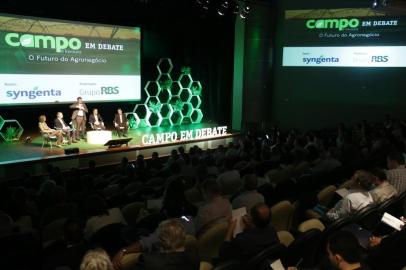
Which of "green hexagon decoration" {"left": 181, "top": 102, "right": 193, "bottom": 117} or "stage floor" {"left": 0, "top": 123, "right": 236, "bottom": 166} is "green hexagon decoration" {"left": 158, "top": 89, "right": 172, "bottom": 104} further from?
"stage floor" {"left": 0, "top": 123, "right": 236, "bottom": 166}

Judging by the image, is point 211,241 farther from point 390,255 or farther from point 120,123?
point 120,123

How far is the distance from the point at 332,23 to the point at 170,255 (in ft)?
36.6

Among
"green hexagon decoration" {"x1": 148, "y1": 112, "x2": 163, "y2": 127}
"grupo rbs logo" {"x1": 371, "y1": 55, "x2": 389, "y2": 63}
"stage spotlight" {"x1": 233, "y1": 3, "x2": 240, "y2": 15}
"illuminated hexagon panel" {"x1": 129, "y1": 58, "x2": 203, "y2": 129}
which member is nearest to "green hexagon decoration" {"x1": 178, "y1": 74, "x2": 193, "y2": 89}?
"illuminated hexagon panel" {"x1": 129, "y1": 58, "x2": 203, "y2": 129}

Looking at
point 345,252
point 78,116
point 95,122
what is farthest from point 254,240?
point 95,122

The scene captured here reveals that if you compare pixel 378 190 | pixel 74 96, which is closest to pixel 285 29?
pixel 74 96

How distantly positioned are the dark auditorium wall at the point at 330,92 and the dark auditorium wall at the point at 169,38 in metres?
1.69

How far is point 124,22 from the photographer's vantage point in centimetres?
1153

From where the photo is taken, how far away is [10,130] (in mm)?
9602

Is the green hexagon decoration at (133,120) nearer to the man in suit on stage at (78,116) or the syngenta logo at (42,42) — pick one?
the man in suit on stage at (78,116)

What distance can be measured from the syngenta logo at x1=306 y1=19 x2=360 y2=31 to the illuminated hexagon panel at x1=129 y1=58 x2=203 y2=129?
384 centimetres

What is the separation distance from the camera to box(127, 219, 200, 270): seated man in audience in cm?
236

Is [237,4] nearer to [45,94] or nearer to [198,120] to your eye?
[198,120]

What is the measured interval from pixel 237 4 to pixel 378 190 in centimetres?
856

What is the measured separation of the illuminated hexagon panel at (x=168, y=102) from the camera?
A: 12.5 meters
